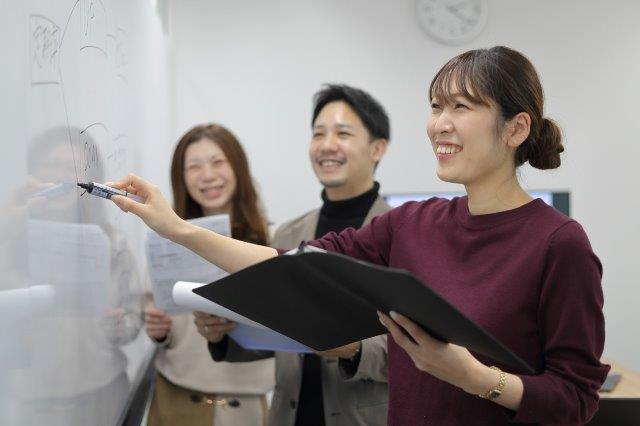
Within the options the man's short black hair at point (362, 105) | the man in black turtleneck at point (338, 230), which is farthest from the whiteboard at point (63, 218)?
the man's short black hair at point (362, 105)

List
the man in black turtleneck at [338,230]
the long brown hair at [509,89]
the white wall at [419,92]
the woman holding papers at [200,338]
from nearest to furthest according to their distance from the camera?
1. the long brown hair at [509,89]
2. the man in black turtleneck at [338,230]
3. the woman holding papers at [200,338]
4. the white wall at [419,92]

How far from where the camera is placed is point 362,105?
6.91ft

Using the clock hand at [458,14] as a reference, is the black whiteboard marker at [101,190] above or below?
below

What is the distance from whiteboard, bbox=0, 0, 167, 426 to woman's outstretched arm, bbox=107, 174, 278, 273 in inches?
4.2

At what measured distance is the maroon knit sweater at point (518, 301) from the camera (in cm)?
109

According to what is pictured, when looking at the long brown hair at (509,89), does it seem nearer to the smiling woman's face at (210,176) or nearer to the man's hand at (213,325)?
the man's hand at (213,325)

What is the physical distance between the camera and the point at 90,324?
4.66ft

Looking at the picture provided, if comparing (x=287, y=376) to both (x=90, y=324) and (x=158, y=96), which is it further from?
(x=158, y=96)

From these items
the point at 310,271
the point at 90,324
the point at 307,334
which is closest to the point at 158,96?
the point at 90,324

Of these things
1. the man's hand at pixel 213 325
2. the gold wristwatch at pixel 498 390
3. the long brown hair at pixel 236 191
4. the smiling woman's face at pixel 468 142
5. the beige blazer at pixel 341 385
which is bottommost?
the beige blazer at pixel 341 385

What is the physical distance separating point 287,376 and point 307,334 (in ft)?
2.36

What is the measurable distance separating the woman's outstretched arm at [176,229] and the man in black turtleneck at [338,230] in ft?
1.38

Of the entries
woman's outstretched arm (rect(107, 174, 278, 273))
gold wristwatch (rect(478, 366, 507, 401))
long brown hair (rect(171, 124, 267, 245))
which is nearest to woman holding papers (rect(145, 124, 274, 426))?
long brown hair (rect(171, 124, 267, 245))

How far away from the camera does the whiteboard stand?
919 millimetres
